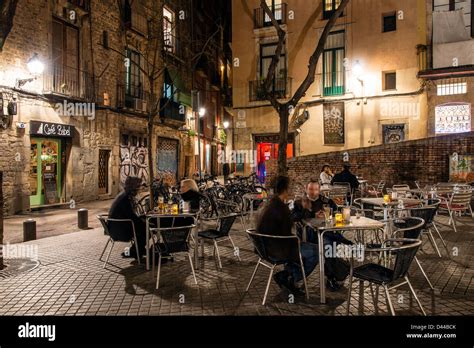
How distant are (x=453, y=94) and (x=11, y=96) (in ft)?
59.0

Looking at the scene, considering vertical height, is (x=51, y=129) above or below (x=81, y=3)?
below

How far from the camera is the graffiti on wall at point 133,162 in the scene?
20.4 meters

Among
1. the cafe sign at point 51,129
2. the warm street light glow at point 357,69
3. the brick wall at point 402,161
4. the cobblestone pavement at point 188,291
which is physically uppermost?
the warm street light glow at point 357,69

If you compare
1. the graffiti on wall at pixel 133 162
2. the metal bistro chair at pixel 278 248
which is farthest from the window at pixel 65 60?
the metal bistro chair at pixel 278 248

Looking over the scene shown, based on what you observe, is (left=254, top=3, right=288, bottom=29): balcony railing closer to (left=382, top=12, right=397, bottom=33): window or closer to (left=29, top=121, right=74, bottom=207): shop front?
(left=382, top=12, right=397, bottom=33): window

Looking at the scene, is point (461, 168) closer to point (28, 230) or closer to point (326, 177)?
point (326, 177)

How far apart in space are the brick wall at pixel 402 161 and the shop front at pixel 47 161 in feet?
32.1

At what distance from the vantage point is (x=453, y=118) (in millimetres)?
17891

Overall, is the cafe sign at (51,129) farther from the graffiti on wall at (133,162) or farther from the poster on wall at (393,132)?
the poster on wall at (393,132)

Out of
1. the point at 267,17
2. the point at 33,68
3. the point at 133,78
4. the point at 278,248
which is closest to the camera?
the point at 278,248

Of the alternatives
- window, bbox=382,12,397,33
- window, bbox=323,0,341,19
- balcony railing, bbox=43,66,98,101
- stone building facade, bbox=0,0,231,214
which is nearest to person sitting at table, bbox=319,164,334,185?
stone building facade, bbox=0,0,231,214

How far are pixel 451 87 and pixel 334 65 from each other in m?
5.45

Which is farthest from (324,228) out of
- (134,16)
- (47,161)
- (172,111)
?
(172,111)

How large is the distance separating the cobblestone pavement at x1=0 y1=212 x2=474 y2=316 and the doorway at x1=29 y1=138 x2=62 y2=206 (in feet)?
29.2
